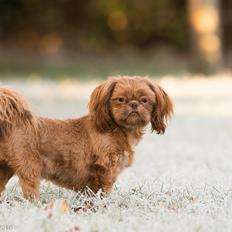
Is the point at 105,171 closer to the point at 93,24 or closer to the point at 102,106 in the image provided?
the point at 102,106

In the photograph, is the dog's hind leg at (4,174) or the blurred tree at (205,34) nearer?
the dog's hind leg at (4,174)

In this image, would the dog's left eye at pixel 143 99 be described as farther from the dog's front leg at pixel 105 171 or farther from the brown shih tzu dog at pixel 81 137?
the dog's front leg at pixel 105 171

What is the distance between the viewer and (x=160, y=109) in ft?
19.6

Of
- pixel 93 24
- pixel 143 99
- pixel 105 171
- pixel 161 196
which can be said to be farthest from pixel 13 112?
pixel 93 24

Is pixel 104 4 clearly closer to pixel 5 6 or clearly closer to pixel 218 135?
pixel 5 6

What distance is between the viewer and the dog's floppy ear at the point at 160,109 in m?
5.92

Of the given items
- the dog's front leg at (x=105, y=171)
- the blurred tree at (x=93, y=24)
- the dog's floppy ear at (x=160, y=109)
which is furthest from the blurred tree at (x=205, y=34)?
the dog's front leg at (x=105, y=171)

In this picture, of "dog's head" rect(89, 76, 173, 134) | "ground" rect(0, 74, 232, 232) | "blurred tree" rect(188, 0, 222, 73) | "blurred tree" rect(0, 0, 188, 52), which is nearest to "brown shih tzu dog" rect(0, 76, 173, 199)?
"dog's head" rect(89, 76, 173, 134)

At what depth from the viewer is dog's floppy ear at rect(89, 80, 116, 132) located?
579cm

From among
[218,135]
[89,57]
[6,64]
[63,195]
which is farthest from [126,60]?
[63,195]

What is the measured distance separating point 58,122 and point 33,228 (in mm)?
1403

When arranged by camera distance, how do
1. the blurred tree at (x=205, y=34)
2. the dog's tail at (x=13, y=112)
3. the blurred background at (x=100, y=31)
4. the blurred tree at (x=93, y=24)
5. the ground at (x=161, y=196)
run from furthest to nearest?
the blurred tree at (x=93, y=24) → the blurred background at (x=100, y=31) → the blurred tree at (x=205, y=34) → the dog's tail at (x=13, y=112) → the ground at (x=161, y=196)

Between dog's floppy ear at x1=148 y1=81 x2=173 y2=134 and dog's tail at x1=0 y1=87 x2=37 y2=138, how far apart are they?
0.86 metres

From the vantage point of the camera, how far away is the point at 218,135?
10.8m
